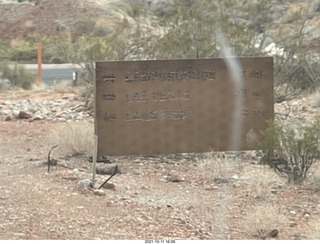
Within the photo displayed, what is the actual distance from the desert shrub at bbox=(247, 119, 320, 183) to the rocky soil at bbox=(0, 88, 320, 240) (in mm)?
164

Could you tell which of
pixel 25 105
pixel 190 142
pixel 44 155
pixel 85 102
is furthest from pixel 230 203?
pixel 25 105

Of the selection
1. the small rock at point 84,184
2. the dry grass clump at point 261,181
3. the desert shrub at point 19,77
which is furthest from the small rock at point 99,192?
the desert shrub at point 19,77

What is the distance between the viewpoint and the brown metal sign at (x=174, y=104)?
34.9 ft

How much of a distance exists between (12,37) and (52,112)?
28.5 m

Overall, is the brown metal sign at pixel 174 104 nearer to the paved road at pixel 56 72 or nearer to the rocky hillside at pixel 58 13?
the paved road at pixel 56 72

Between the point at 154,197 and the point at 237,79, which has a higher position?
the point at 237,79

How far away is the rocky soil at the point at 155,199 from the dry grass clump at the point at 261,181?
0.01m

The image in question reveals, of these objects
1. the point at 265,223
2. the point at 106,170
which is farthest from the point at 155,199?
the point at 265,223

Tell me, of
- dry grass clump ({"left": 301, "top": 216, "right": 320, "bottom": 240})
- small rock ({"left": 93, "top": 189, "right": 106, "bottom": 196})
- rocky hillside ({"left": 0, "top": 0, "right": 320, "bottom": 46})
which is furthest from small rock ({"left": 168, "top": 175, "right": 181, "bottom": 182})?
rocky hillside ({"left": 0, "top": 0, "right": 320, "bottom": 46})

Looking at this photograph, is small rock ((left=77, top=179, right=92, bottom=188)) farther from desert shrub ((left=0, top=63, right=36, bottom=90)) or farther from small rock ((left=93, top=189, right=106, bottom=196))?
desert shrub ((left=0, top=63, right=36, bottom=90))

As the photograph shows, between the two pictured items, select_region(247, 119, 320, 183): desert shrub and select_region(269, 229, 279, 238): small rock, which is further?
select_region(247, 119, 320, 183): desert shrub

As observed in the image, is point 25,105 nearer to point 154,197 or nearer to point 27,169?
point 27,169

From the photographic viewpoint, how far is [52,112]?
53.1 ft

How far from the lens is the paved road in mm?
24247
